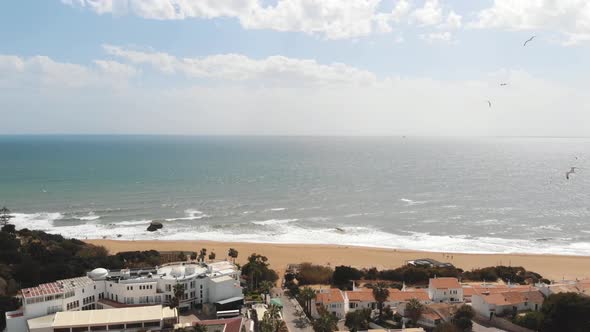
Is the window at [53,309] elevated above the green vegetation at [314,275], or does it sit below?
above

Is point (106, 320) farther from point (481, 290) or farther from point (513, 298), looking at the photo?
point (513, 298)

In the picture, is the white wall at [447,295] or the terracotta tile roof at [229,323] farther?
the white wall at [447,295]

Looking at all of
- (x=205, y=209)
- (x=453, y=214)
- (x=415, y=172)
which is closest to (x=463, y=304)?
(x=453, y=214)

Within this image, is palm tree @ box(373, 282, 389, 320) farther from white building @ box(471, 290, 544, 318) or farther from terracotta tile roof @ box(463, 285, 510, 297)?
terracotta tile roof @ box(463, 285, 510, 297)

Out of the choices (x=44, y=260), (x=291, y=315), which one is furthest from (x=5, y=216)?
(x=291, y=315)

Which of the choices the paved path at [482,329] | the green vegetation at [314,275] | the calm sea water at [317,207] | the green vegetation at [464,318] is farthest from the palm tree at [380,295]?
the calm sea water at [317,207]

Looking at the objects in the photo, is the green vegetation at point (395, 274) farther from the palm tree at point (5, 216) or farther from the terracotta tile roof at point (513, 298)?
the palm tree at point (5, 216)
